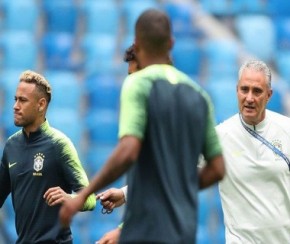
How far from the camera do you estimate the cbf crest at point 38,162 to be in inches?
242

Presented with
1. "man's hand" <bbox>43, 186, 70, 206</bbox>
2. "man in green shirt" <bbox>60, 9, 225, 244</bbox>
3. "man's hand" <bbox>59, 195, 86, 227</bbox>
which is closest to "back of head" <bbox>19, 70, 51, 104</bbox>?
"man's hand" <bbox>43, 186, 70, 206</bbox>

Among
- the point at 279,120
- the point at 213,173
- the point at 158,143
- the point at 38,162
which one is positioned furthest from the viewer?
the point at 279,120

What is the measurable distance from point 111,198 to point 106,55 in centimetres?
796

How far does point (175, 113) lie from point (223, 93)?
8467 millimetres

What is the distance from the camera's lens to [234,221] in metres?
6.12

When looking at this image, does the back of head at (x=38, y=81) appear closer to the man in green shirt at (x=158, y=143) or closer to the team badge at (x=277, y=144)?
the team badge at (x=277, y=144)

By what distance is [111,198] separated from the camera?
219 inches

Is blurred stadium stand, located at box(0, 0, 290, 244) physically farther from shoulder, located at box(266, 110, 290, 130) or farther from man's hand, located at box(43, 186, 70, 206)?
man's hand, located at box(43, 186, 70, 206)

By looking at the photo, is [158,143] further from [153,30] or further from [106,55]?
[106,55]

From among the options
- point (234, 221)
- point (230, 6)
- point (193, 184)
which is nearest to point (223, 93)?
point (230, 6)

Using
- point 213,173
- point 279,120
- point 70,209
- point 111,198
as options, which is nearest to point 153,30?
point 213,173

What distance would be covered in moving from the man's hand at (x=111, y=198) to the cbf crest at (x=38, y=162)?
27.8 inches

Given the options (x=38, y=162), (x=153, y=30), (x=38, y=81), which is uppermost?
(x=153, y=30)

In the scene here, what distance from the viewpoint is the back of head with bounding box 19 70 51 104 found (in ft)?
20.8
